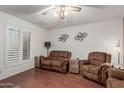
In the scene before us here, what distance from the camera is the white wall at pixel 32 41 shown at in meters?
3.67

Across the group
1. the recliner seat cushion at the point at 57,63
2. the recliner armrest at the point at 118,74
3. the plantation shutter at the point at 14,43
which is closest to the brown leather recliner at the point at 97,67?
the recliner seat cushion at the point at 57,63

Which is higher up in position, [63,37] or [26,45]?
[63,37]

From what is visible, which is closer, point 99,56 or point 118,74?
point 118,74

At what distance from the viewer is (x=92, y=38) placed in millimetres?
5551

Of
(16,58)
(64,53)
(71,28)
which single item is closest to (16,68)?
(16,58)

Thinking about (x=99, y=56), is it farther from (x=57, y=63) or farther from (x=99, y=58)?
(x=57, y=63)

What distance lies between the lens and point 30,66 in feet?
17.9

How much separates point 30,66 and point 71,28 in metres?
2.64

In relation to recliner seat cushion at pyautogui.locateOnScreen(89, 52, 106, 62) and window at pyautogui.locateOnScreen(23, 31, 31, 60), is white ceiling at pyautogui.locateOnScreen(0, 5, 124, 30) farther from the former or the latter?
recliner seat cushion at pyautogui.locateOnScreen(89, 52, 106, 62)

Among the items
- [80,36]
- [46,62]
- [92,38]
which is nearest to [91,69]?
[92,38]

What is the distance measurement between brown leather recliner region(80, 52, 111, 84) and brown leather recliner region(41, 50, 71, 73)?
0.70m

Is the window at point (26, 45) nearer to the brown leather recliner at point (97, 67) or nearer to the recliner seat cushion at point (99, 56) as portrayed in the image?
the brown leather recliner at point (97, 67)

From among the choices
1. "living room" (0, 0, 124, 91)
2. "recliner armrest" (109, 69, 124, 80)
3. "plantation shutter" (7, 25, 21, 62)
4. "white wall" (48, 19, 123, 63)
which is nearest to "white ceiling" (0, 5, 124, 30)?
"living room" (0, 0, 124, 91)

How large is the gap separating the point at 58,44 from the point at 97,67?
3.03 metres
